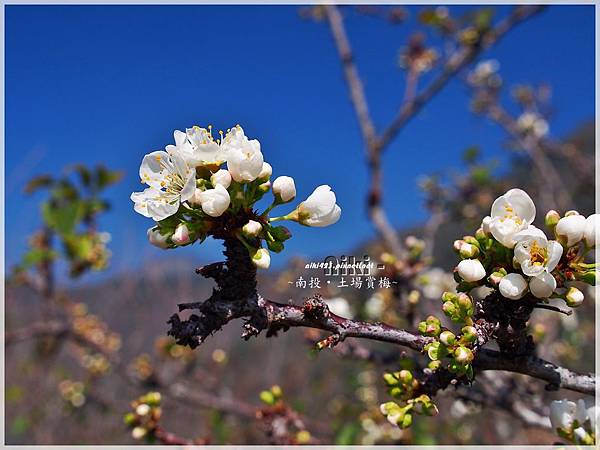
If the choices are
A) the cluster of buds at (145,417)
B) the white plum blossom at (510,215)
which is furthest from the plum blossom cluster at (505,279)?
the cluster of buds at (145,417)

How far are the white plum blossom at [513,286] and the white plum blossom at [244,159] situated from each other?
0.67 meters

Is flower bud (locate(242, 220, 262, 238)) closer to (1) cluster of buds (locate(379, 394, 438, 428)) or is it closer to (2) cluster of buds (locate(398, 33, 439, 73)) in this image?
(1) cluster of buds (locate(379, 394, 438, 428))

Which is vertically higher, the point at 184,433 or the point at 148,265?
the point at 148,265

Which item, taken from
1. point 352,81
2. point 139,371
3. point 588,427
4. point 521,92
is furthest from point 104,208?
point 521,92

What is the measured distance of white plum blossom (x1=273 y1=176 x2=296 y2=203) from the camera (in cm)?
130

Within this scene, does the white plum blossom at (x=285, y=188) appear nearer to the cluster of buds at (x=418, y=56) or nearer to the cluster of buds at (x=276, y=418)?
the cluster of buds at (x=276, y=418)

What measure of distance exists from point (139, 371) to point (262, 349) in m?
8.29

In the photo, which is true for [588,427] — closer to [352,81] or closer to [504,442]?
[352,81]

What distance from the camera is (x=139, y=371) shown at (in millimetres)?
3902

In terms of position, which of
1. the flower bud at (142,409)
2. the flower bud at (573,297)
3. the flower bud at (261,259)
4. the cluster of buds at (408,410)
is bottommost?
the flower bud at (142,409)

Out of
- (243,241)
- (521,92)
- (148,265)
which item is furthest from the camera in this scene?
(148,265)

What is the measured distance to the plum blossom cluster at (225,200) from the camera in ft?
3.91

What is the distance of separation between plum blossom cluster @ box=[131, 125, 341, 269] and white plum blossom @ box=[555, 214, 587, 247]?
586 mm

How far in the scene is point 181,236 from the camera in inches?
46.4
